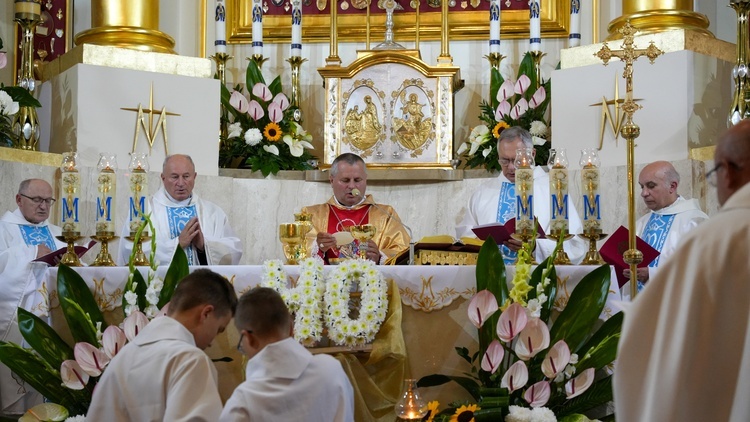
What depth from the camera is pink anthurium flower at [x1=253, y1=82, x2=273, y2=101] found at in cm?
856

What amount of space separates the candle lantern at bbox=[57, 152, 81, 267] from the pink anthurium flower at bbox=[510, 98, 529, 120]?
3.55 meters

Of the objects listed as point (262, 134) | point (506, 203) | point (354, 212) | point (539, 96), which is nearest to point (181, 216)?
point (354, 212)

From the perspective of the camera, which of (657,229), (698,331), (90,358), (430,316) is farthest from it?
(657,229)

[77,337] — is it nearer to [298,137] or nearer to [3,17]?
[298,137]

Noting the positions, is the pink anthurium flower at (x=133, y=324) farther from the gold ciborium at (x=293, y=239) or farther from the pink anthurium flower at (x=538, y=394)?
the pink anthurium flower at (x=538, y=394)

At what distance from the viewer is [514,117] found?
8352mm

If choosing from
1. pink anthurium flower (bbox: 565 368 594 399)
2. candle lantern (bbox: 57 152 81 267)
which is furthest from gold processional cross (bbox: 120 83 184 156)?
pink anthurium flower (bbox: 565 368 594 399)

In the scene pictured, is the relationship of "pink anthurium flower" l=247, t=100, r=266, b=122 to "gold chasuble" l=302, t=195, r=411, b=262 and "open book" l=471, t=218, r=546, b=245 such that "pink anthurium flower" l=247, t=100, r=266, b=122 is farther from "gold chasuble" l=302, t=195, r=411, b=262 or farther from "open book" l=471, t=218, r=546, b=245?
"open book" l=471, t=218, r=546, b=245

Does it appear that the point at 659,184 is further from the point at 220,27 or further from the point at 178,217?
the point at 220,27

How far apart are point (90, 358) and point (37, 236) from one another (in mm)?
2435

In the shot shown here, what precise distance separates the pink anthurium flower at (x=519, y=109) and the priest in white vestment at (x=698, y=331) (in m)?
5.60

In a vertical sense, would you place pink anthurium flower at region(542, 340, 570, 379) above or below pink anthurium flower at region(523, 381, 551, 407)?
above

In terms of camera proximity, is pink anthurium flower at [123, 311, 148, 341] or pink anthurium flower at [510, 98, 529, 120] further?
pink anthurium flower at [510, 98, 529, 120]

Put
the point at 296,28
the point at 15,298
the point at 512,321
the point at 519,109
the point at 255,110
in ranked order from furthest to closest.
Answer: the point at 296,28, the point at 255,110, the point at 519,109, the point at 15,298, the point at 512,321
